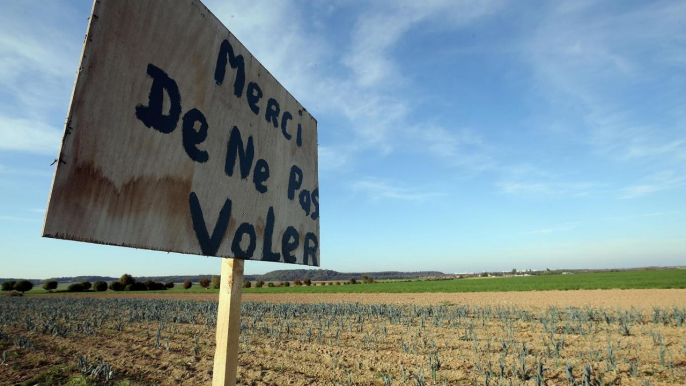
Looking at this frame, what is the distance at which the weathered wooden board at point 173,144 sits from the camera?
1.20 meters

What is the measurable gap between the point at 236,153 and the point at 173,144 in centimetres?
43

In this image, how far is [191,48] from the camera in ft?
5.77

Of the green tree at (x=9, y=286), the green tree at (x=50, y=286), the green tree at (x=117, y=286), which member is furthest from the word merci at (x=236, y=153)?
the green tree at (x=9, y=286)

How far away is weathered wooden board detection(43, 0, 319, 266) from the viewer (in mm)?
1203

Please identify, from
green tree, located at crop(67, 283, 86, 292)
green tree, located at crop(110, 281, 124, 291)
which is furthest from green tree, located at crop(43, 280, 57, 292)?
green tree, located at crop(110, 281, 124, 291)

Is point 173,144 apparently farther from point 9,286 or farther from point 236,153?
point 9,286

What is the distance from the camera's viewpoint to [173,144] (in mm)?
1563

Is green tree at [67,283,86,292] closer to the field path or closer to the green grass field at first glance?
the green grass field

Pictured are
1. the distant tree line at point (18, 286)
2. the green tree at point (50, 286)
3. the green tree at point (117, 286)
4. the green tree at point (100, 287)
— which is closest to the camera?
the green tree at point (100, 287)

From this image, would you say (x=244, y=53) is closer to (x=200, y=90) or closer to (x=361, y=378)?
(x=200, y=90)

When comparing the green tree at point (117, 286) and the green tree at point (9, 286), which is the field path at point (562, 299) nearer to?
the green tree at point (117, 286)

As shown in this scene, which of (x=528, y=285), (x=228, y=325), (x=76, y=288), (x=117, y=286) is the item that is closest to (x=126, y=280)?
(x=117, y=286)

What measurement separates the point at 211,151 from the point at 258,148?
0.42 m

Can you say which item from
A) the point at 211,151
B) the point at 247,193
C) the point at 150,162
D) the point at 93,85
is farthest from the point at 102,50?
the point at 247,193
